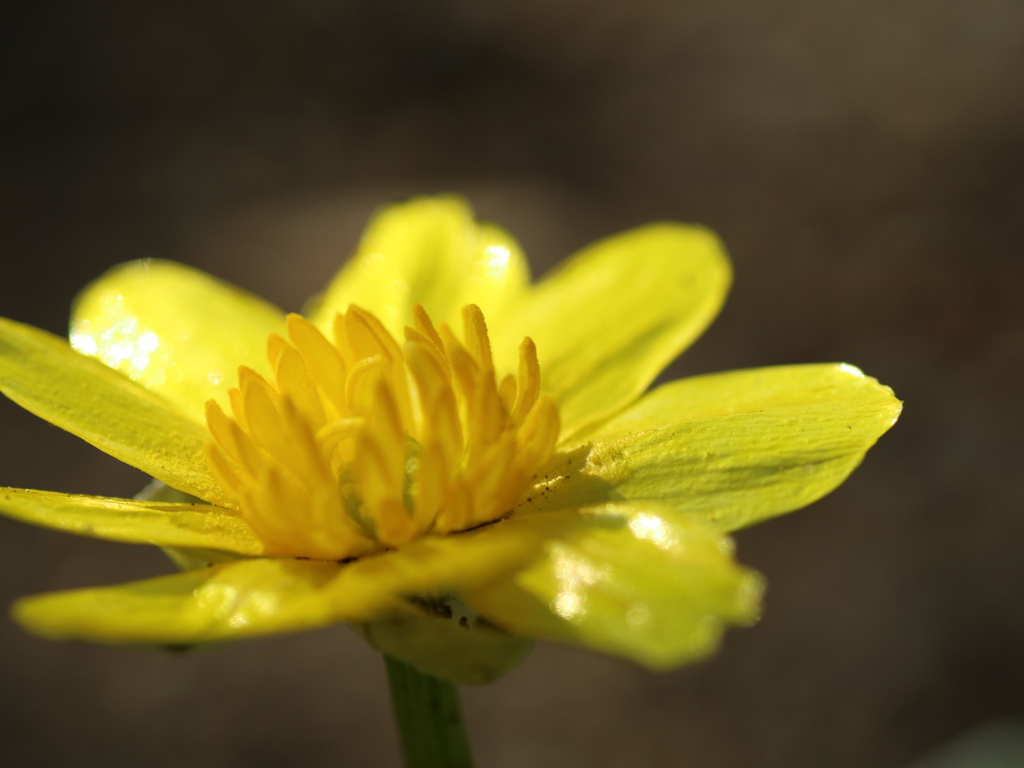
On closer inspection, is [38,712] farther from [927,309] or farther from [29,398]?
[927,309]

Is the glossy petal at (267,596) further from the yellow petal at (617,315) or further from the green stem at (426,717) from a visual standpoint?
the yellow petal at (617,315)

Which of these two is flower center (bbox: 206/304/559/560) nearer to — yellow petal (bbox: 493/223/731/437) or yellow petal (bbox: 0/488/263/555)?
yellow petal (bbox: 0/488/263/555)

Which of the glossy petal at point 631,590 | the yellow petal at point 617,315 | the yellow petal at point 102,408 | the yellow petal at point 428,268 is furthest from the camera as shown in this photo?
the yellow petal at point 428,268

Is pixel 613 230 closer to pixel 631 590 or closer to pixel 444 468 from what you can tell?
pixel 444 468

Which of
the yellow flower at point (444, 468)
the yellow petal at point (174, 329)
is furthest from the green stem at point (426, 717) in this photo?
the yellow petal at point (174, 329)

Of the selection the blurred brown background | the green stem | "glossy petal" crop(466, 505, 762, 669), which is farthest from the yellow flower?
the blurred brown background

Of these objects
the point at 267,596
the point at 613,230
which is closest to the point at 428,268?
the point at 267,596
